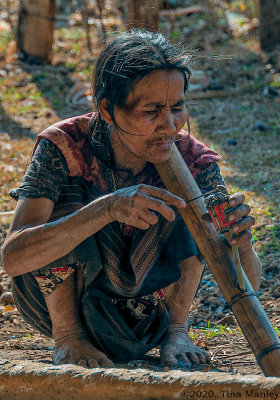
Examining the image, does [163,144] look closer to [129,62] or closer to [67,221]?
[129,62]

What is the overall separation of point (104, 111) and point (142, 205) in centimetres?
62

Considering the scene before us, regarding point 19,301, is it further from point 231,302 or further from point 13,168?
point 13,168

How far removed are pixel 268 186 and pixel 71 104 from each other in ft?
10.1

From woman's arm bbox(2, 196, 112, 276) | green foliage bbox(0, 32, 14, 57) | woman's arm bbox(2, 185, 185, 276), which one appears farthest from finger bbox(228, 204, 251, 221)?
green foliage bbox(0, 32, 14, 57)

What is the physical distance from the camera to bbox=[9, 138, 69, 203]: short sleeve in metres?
2.60

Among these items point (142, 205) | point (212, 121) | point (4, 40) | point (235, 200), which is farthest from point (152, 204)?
point (4, 40)

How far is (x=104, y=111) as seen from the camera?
2.71 m

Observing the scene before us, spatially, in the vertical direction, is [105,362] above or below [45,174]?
below

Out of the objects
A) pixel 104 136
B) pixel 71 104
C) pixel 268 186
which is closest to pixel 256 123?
pixel 268 186

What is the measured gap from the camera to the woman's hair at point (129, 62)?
101 inches

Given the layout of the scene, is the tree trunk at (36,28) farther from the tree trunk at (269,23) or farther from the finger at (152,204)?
the finger at (152,204)

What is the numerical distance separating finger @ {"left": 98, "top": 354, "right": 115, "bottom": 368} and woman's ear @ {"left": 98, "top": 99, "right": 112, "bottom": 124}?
3.02 ft

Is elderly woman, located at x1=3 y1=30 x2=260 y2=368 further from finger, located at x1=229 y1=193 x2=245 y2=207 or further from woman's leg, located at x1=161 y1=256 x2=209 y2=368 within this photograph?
finger, located at x1=229 y1=193 x2=245 y2=207

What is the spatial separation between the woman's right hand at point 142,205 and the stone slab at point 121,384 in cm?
49
